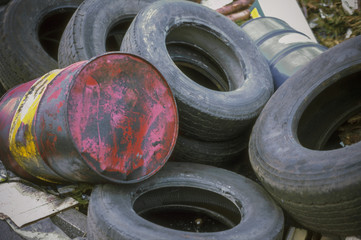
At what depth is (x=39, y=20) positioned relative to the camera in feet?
9.95

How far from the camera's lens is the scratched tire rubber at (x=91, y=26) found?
2.47 meters

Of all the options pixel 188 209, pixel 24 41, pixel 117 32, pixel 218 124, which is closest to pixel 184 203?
pixel 188 209

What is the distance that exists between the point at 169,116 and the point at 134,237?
0.76 metres

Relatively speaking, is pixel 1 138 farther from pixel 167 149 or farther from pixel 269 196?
pixel 269 196

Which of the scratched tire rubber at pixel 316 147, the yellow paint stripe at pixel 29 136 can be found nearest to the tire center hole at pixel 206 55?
the scratched tire rubber at pixel 316 147

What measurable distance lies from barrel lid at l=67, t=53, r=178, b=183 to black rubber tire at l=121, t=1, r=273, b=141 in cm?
19

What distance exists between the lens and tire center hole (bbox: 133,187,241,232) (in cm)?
198

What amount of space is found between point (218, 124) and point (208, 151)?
0.27 m

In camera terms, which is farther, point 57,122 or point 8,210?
point 8,210

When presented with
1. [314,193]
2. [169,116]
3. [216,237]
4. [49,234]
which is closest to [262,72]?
[169,116]

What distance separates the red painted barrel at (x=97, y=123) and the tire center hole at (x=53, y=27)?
1.40 metres

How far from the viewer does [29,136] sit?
1.80m

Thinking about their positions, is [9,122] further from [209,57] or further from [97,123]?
[209,57]

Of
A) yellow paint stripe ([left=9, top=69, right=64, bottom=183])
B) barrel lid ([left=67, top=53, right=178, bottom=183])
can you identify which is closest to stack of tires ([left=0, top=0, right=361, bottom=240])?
barrel lid ([left=67, top=53, right=178, bottom=183])
